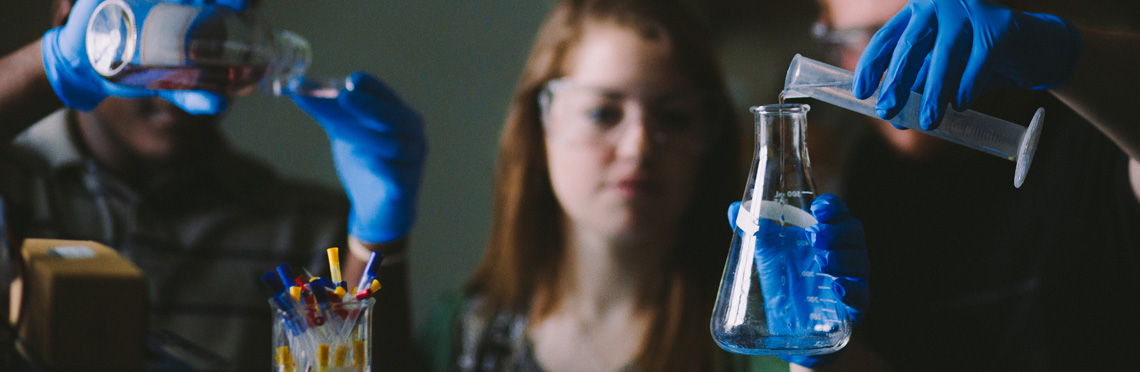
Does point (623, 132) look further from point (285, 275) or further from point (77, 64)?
point (77, 64)

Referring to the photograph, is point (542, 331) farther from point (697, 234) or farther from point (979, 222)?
point (979, 222)

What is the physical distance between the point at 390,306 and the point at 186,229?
894 millimetres

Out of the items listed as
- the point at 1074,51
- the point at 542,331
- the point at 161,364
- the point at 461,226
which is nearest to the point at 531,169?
the point at 542,331

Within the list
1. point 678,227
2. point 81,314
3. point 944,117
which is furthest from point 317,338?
point 678,227

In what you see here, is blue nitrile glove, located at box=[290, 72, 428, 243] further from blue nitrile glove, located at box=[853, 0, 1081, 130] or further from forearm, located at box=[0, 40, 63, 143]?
blue nitrile glove, located at box=[853, 0, 1081, 130]

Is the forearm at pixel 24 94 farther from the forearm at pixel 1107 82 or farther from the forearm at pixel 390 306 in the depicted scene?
the forearm at pixel 1107 82

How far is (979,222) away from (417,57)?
66.9 inches

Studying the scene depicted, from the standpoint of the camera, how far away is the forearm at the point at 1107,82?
3.11ft

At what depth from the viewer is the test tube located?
2.74 feet

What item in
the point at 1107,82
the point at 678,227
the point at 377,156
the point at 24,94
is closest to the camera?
the point at 1107,82

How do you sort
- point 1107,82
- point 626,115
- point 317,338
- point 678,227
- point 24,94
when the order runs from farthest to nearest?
point 678,227 < point 626,115 < point 24,94 < point 1107,82 < point 317,338

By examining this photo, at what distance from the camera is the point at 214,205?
6.72ft

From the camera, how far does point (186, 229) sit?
199cm

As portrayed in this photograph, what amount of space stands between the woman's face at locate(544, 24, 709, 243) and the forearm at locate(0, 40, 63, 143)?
0.96 m
